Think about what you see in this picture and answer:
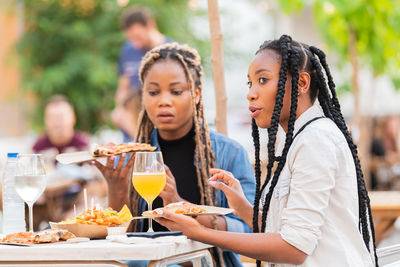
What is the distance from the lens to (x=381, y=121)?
11383mm

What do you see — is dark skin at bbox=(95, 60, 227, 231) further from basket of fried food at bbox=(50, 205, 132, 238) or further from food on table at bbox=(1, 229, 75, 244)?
food on table at bbox=(1, 229, 75, 244)

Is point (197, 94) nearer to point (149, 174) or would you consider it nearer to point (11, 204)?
point (149, 174)

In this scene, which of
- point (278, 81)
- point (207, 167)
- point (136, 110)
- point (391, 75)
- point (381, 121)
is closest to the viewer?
point (278, 81)

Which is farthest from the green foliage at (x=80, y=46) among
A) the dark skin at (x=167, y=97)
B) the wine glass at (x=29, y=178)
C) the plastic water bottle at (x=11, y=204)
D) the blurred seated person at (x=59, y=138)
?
the wine glass at (x=29, y=178)

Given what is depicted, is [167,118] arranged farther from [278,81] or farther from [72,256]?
[72,256]

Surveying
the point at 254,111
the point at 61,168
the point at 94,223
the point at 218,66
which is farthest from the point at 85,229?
the point at 61,168

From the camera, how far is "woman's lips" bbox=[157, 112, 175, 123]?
3032 mm

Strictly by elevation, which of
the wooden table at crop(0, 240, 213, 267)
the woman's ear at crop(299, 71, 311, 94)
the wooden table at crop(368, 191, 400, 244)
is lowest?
the wooden table at crop(368, 191, 400, 244)

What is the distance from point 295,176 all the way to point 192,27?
13.9m

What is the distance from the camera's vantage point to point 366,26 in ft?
20.6

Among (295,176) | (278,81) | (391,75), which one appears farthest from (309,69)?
(391,75)

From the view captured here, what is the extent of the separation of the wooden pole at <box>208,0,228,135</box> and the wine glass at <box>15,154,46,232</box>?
141cm

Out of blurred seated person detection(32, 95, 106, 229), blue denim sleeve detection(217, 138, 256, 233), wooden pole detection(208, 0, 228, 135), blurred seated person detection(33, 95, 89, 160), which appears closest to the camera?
blue denim sleeve detection(217, 138, 256, 233)

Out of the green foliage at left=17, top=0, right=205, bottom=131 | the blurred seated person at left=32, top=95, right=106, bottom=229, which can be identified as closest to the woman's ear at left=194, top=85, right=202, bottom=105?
the blurred seated person at left=32, top=95, right=106, bottom=229
